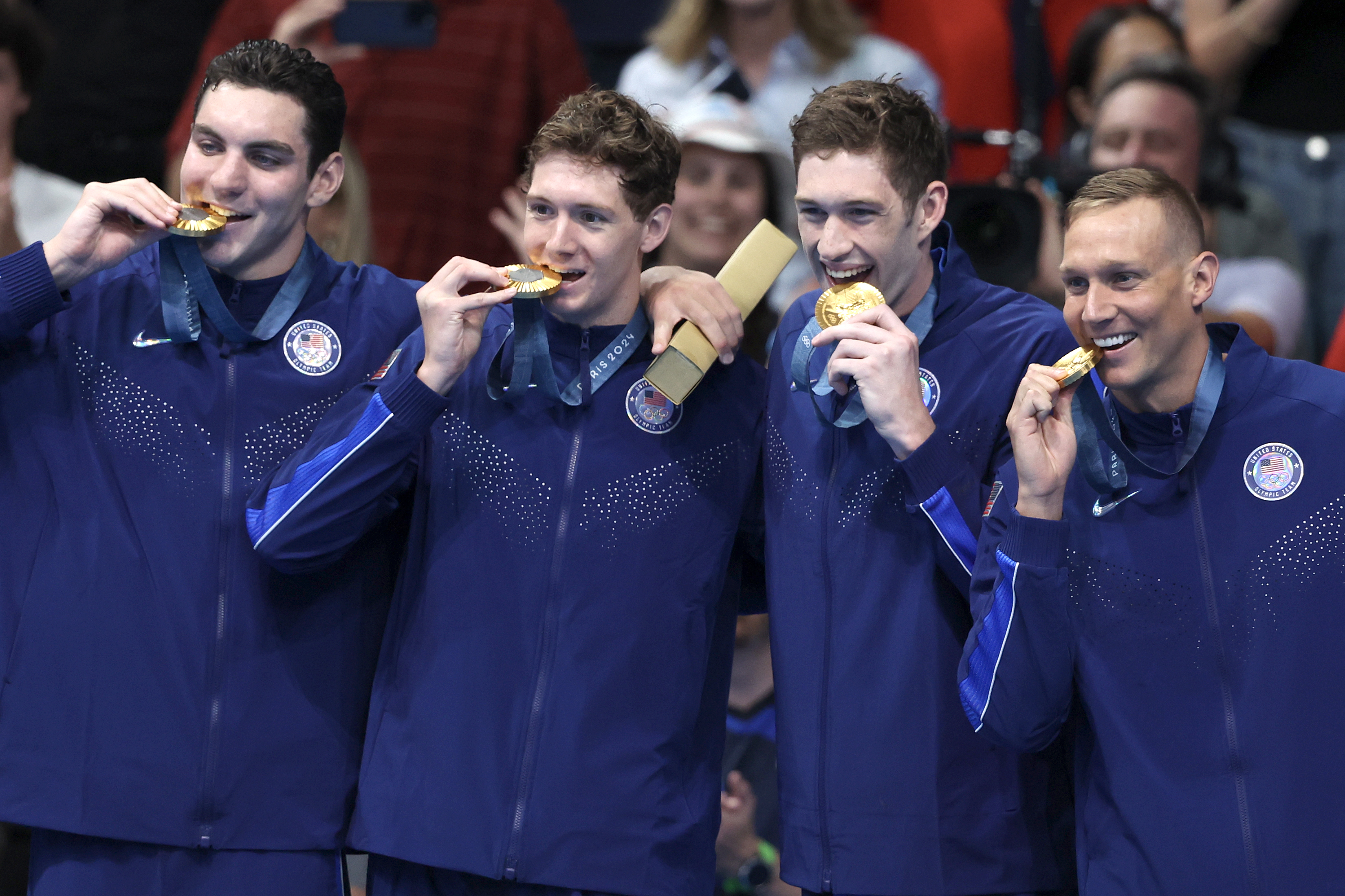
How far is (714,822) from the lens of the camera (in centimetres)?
376

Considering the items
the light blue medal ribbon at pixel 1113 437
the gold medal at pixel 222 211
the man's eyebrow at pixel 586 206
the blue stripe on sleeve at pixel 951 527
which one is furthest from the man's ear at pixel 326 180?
the light blue medal ribbon at pixel 1113 437

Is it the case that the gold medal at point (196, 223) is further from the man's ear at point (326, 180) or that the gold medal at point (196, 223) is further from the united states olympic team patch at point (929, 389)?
the united states olympic team patch at point (929, 389)

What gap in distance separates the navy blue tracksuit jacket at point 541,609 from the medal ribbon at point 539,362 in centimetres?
3

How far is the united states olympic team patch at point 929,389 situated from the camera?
3682 mm

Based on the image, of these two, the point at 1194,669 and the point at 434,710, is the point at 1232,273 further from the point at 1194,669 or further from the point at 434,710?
the point at 434,710

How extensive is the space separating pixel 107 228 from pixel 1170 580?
8.23 feet

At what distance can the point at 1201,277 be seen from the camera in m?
3.50

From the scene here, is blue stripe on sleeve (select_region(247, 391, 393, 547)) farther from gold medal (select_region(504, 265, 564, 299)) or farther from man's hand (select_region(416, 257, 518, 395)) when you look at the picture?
gold medal (select_region(504, 265, 564, 299))

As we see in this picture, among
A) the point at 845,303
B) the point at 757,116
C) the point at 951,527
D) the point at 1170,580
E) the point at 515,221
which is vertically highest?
the point at 757,116

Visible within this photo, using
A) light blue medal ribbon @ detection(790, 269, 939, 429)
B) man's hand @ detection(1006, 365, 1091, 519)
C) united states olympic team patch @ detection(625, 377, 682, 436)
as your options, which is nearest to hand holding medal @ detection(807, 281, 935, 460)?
light blue medal ribbon @ detection(790, 269, 939, 429)

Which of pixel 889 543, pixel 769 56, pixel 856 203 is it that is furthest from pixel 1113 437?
pixel 769 56

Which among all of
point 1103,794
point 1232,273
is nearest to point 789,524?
point 1103,794

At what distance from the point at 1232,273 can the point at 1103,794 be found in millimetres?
2947

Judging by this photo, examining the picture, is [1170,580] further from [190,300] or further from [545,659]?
[190,300]
